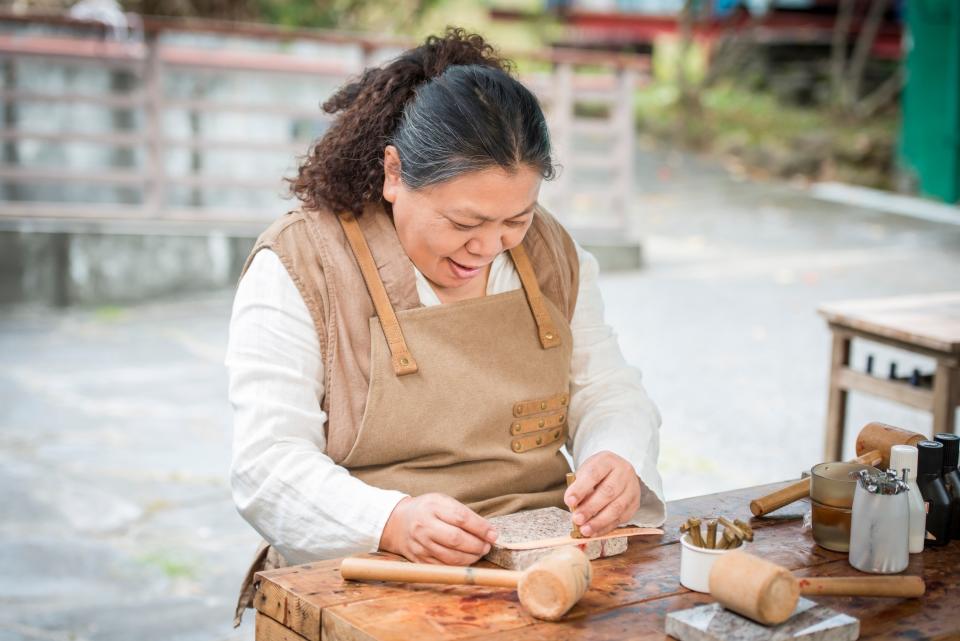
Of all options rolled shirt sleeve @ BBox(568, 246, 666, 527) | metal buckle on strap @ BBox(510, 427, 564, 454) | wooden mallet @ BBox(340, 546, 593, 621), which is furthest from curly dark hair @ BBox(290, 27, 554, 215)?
wooden mallet @ BBox(340, 546, 593, 621)

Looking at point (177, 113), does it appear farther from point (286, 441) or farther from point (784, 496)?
point (784, 496)

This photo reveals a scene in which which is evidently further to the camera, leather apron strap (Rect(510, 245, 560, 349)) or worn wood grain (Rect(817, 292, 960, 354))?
worn wood grain (Rect(817, 292, 960, 354))

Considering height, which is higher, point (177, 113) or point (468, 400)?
point (177, 113)

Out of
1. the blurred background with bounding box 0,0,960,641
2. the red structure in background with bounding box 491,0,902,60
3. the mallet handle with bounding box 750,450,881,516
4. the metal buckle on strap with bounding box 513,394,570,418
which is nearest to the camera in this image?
the mallet handle with bounding box 750,450,881,516

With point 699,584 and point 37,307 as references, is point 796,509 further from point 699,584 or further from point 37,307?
point 37,307

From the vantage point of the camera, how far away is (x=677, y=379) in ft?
19.7

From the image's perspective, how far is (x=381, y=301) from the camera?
209 cm

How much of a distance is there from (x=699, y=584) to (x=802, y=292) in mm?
6664

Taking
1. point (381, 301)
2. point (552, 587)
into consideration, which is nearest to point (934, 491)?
point (552, 587)

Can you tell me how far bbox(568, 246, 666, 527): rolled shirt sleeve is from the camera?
222cm

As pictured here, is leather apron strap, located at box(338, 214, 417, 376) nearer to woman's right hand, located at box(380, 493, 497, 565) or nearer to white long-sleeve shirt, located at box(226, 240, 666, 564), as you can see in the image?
white long-sleeve shirt, located at box(226, 240, 666, 564)

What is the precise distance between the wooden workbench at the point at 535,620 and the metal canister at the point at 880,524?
0.04 metres

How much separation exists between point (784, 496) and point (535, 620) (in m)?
0.68

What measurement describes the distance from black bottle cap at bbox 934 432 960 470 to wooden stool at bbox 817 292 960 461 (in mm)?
1441
